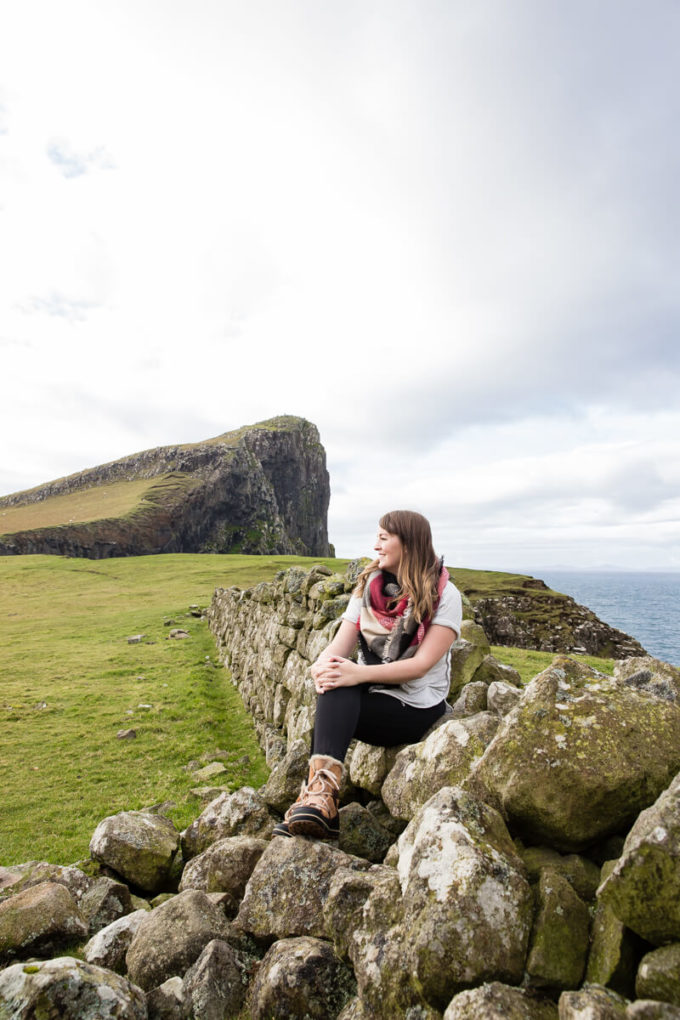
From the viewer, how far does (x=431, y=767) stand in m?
4.07

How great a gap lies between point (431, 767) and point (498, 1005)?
186 centimetres

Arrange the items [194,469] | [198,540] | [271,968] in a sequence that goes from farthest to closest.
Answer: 1. [194,469]
2. [198,540]
3. [271,968]

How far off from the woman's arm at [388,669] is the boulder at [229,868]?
1.58 metres

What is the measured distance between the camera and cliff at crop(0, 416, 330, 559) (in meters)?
84.1

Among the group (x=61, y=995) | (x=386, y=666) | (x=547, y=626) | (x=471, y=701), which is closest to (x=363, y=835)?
(x=386, y=666)

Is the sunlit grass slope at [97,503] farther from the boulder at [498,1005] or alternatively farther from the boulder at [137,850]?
the boulder at [498,1005]

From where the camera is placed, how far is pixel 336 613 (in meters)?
7.87

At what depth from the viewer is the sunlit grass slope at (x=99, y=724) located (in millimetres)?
9445

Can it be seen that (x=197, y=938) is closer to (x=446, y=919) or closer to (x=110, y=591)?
(x=446, y=919)

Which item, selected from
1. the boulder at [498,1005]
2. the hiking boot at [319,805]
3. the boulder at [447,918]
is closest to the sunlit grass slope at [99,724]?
the hiking boot at [319,805]

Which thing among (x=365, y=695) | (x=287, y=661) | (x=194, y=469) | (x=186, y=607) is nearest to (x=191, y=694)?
(x=287, y=661)

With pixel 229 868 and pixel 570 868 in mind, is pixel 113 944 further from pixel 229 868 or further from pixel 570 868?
pixel 570 868

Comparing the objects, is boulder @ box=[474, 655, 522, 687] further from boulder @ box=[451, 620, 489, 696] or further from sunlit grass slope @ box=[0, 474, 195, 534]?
sunlit grass slope @ box=[0, 474, 195, 534]

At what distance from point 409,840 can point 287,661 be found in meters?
6.99
